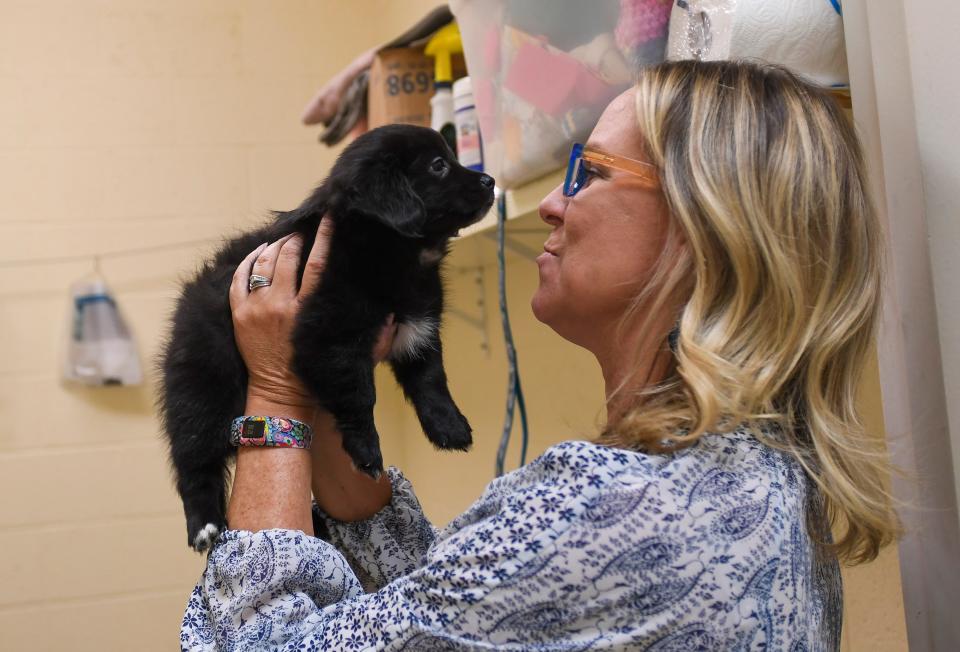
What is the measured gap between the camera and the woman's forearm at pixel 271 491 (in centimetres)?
121

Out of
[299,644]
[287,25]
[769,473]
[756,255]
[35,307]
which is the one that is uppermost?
[287,25]

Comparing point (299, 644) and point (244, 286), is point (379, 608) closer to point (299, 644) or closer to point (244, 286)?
point (299, 644)

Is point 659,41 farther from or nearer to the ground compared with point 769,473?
farther from the ground

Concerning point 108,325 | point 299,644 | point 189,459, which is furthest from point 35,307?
point 299,644

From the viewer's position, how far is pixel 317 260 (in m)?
1.40

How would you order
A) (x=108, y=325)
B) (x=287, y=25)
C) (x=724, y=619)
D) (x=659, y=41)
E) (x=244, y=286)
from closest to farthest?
(x=724, y=619), (x=659, y=41), (x=244, y=286), (x=108, y=325), (x=287, y=25)

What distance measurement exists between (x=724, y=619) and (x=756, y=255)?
388 millimetres

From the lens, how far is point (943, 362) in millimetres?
1015

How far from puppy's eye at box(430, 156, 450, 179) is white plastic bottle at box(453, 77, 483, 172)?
0.44 meters

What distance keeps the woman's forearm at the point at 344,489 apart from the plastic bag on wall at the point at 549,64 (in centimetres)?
57

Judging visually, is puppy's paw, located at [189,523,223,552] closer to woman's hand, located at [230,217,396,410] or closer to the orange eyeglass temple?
woman's hand, located at [230,217,396,410]

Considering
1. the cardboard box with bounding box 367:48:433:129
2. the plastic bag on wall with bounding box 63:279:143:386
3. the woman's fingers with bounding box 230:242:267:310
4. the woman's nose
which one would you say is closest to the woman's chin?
the woman's nose

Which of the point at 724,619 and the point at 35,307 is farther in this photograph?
the point at 35,307

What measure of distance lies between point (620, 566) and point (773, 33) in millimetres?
688
